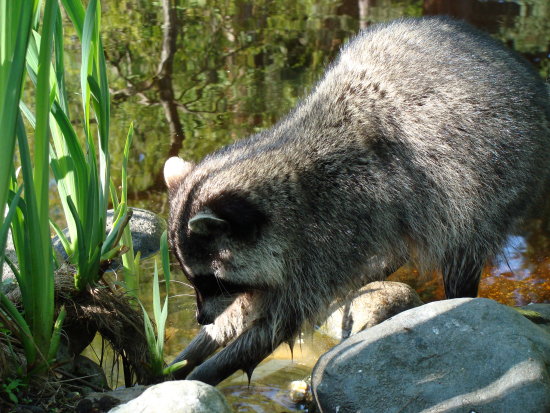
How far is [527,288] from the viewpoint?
205 inches

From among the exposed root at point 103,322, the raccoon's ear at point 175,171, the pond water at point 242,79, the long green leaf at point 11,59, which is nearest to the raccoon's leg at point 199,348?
the pond water at point 242,79

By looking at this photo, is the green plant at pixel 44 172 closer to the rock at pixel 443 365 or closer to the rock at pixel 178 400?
the rock at pixel 178 400

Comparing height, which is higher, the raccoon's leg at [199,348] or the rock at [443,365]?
the rock at [443,365]

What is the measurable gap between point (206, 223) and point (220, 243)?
0.58 feet

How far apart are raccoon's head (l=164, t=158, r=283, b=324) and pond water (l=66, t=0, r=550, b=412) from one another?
8.5 inches

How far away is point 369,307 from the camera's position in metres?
4.68

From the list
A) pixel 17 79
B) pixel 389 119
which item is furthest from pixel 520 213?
pixel 17 79

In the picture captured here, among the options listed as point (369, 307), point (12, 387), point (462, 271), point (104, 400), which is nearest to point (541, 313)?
point (462, 271)

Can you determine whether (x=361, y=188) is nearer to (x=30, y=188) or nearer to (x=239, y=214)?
(x=239, y=214)

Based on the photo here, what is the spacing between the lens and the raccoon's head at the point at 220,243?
3811 millimetres

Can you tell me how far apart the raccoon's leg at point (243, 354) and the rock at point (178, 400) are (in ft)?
3.70

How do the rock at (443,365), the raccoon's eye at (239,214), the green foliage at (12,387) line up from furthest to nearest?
1. the raccoon's eye at (239,214)
2. the rock at (443,365)
3. the green foliage at (12,387)

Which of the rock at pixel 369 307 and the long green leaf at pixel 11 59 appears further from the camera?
the rock at pixel 369 307

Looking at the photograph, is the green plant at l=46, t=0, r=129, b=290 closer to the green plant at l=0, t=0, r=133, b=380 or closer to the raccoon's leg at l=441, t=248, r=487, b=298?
the green plant at l=0, t=0, r=133, b=380
